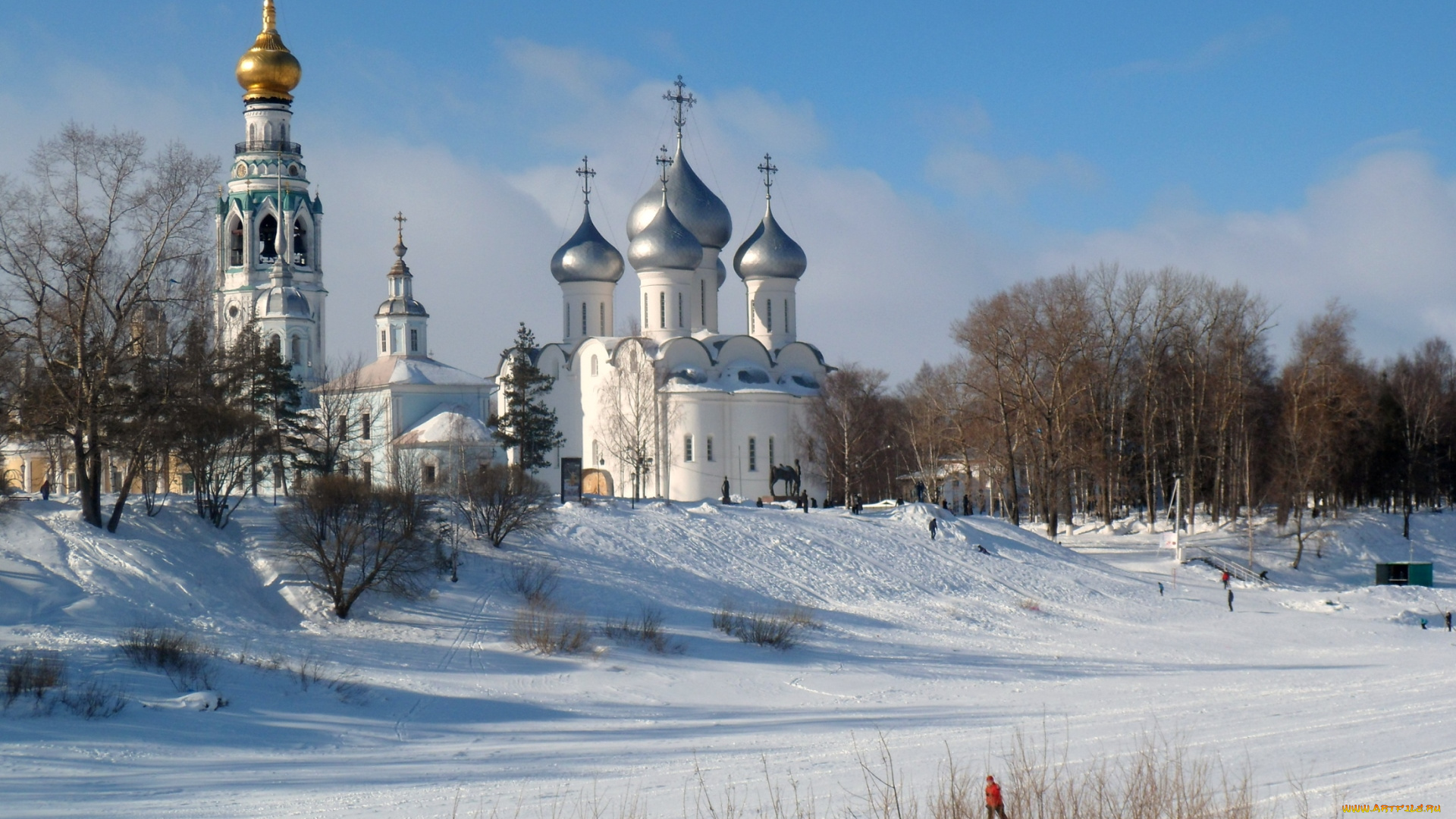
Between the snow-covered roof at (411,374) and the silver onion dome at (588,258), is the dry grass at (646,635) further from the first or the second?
the silver onion dome at (588,258)

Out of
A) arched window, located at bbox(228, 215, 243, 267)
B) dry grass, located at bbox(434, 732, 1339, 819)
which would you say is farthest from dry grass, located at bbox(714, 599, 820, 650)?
arched window, located at bbox(228, 215, 243, 267)

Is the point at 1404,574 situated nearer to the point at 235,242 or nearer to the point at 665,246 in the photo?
the point at 665,246

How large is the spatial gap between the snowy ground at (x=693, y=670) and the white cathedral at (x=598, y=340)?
11105 millimetres

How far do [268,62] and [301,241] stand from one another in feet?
21.3

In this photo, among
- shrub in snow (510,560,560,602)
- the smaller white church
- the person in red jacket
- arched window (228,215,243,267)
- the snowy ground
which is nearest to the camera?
the person in red jacket

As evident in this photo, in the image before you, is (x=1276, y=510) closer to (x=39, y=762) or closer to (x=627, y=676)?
(x=627, y=676)

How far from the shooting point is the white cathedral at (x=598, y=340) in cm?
4478

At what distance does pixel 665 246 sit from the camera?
47156mm

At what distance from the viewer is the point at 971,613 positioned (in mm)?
27500

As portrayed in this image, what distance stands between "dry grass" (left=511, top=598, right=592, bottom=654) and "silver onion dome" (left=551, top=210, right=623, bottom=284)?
27293 millimetres

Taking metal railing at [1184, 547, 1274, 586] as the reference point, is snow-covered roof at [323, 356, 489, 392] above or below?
above

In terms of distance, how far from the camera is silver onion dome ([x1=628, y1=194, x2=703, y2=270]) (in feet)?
155

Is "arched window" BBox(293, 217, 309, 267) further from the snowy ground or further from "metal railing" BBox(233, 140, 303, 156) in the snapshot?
the snowy ground

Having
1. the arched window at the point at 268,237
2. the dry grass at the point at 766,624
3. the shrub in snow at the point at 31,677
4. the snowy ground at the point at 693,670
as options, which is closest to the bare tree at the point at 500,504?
the snowy ground at the point at 693,670
